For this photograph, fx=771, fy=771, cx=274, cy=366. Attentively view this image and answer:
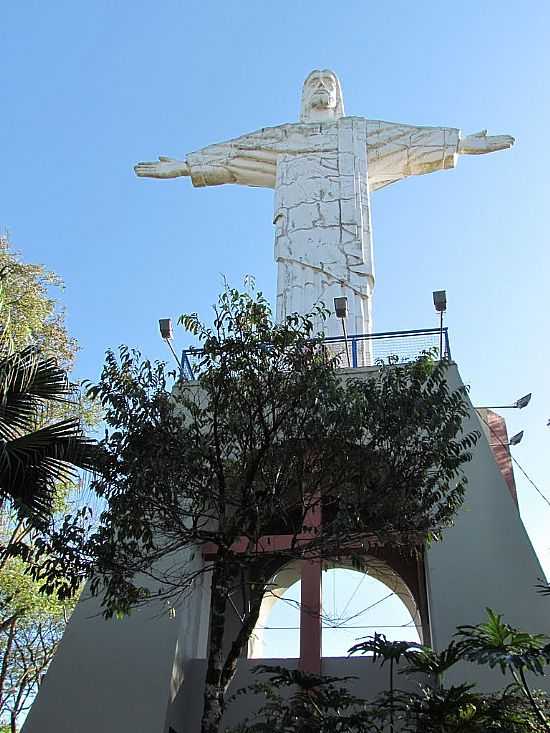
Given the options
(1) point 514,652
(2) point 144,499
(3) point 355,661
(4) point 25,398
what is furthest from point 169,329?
(1) point 514,652

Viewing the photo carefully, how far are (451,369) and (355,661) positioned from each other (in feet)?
12.2

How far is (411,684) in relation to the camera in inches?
321

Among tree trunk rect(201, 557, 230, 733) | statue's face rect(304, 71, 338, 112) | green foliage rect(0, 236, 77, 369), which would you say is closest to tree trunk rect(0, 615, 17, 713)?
green foliage rect(0, 236, 77, 369)

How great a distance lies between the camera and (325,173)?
13.5 meters

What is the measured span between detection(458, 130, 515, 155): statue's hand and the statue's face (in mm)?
2701

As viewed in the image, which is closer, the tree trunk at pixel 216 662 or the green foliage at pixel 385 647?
the tree trunk at pixel 216 662

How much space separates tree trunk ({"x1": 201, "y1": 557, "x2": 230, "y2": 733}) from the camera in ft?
18.9

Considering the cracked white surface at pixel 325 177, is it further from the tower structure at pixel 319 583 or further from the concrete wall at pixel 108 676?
the concrete wall at pixel 108 676

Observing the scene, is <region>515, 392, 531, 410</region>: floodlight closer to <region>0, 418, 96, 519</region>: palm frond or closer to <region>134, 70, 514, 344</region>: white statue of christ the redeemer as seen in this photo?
<region>134, 70, 514, 344</region>: white statue of christ the redeemer

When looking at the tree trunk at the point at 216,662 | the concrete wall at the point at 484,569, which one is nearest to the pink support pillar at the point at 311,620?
the concrete wall at the point at 484,569

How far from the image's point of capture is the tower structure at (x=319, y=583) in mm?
7715

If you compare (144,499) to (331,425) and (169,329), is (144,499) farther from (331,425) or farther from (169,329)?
(169,329)

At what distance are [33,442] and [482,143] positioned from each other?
9.87 metres

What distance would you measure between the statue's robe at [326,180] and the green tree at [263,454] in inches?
179
